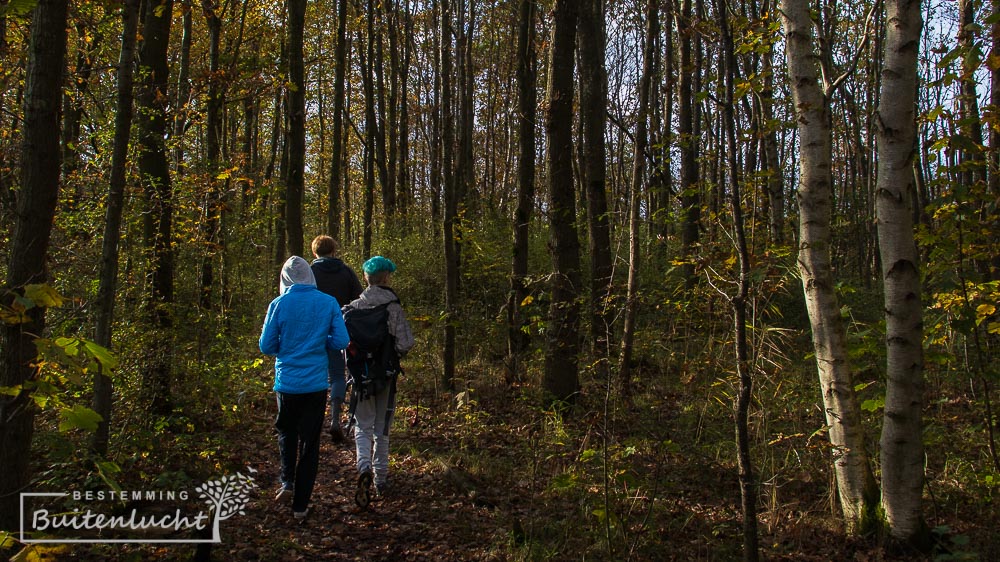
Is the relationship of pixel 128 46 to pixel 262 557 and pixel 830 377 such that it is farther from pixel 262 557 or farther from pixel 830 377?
pixel 830 377

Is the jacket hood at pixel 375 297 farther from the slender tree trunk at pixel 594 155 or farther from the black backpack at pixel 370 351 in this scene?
the slender tree trunk at pixel 594 155

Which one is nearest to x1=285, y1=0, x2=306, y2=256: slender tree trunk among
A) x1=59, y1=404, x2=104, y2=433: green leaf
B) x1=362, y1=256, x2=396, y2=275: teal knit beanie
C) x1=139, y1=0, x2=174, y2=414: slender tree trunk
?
x1=139, y1=0, x2=174, y2=414: slender tree trunk

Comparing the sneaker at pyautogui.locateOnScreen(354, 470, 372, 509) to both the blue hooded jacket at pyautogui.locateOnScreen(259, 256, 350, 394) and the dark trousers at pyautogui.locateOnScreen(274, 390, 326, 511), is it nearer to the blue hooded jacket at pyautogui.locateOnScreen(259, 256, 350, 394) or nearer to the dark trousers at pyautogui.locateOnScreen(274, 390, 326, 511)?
the dark trousers at pyautogui.locateOnScreen(274, 390, 326, 511)

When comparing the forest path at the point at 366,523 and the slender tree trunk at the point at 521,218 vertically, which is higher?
the slender tree trunk at the point at 521,218

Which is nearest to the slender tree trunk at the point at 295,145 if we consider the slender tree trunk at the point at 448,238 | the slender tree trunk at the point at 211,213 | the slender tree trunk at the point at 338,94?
the slender tree trunk at the point at 211,213

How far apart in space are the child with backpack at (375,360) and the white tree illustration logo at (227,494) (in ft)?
3.08

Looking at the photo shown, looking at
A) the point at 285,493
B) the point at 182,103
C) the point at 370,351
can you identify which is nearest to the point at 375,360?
the point at 370,351

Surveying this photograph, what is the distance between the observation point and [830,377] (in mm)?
4234

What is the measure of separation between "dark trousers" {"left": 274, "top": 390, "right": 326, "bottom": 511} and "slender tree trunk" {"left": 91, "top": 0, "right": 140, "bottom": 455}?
1296 millimetres

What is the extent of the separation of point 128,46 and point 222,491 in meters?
3.63

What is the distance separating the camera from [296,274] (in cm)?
489

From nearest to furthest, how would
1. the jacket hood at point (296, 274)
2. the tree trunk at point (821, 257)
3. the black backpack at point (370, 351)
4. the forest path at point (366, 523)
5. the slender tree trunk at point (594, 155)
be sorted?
the tree trunk at point (821, 257) < the forest path at point (366, 523) < the jacket hood at point (296, 274) < the black backpack at point (370, 351) < the slender tree trunk at point (594, 155)

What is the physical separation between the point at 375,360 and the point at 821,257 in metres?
3.66

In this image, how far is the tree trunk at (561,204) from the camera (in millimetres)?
7031
